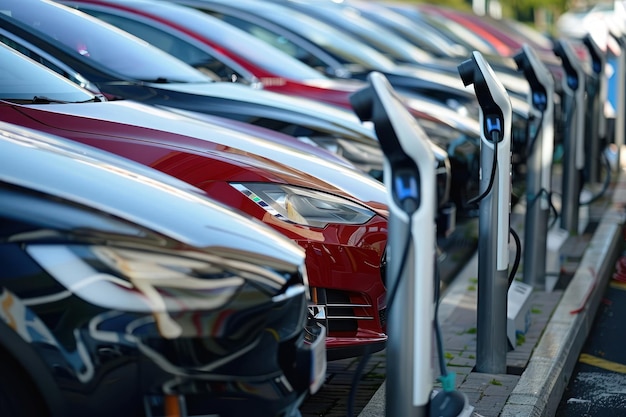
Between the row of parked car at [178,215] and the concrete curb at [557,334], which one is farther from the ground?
the row of parked car at [178,215]

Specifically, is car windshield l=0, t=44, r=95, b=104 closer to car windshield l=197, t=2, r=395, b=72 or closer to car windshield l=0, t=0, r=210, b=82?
car windshield l=0, t=0, r=210, b=82

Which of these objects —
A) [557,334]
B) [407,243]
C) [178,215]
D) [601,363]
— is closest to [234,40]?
[557,334]

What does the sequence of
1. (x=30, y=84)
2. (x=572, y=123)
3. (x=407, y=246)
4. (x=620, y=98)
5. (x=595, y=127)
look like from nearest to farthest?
1. (x=407, y=246)
2. (x=30, y=84)
3. (x=572, y=123)
4. (x=595, y=127)
5. (x=620, y=98)

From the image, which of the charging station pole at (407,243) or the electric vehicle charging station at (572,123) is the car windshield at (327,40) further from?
the charging station pole at (407,243)

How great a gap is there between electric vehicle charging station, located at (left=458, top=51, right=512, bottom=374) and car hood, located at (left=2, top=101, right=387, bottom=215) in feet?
1.54

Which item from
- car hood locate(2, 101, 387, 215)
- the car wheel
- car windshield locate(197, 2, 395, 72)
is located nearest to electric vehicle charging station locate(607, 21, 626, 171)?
car windshield locate(197, 2, 395, 72)

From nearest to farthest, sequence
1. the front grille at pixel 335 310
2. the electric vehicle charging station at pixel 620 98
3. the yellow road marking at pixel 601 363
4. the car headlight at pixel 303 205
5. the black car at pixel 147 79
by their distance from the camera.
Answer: the front grille at pixel 335 310, the car headlight at pixel 303 205, the yellow road marking at pixel 601 363, the black car at pixel 147 79, the electric vehicle charging station at pixel 620 98

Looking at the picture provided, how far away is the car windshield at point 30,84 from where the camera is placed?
500cm

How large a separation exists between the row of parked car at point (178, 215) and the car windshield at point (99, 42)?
0.01 meters

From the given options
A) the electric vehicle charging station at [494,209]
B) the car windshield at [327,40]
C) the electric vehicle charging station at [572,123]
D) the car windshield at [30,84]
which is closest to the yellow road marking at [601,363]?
the electric vehicle charging station at [494,209]

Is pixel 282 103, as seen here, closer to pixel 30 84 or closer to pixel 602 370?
pixel 30 84

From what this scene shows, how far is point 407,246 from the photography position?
10.6 feet

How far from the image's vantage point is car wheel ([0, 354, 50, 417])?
115 inches

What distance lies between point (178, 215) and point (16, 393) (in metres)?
0.70
